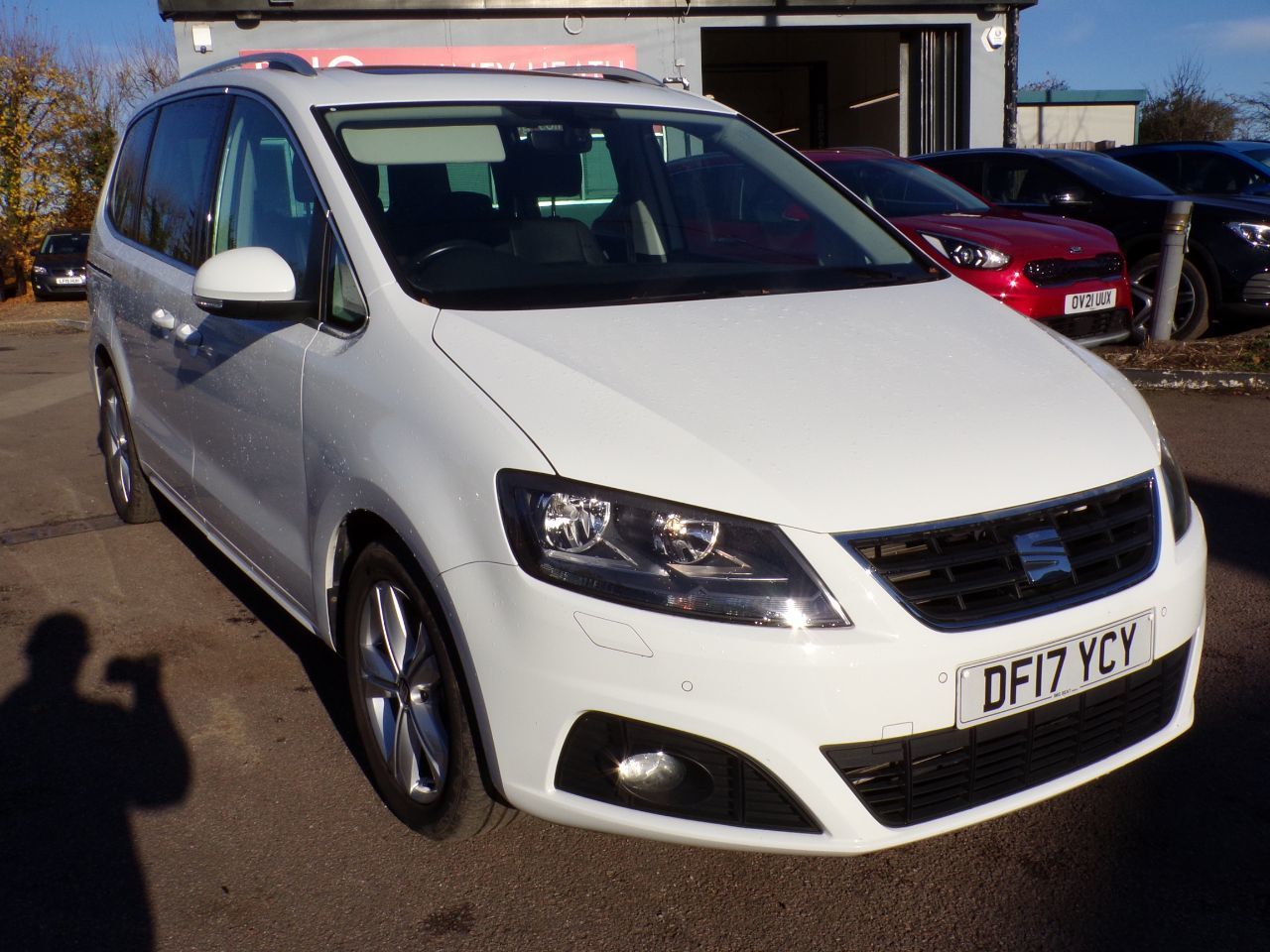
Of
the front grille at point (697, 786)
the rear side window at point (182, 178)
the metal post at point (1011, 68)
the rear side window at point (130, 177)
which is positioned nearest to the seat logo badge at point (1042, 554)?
the front grille at point (697, 786)

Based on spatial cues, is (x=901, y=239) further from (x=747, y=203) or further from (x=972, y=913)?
(x=972, y=913)

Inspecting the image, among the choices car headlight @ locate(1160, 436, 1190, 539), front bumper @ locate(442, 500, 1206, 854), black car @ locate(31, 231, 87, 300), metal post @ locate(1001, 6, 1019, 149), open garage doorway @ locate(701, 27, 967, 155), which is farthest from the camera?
black car @ locate(31, 231, 87, 300)

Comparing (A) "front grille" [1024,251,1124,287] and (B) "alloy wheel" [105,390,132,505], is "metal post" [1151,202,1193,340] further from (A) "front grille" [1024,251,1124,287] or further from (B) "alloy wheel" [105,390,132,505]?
(B) "alloy wheel" [105,390,132,505]

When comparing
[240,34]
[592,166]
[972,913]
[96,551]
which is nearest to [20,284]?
[240,34]

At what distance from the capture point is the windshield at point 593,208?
300 cm

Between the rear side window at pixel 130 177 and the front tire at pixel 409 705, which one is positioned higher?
the rear side window at pixel 130 177

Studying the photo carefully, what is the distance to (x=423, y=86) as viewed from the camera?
3477mm

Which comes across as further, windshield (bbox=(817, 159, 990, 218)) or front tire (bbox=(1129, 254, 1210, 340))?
front tire (bbox=(1129, 254, 1210, 340))

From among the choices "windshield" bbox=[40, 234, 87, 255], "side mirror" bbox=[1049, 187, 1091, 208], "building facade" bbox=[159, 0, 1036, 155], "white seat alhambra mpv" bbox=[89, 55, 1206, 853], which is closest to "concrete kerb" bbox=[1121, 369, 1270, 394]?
"side mirror" bbox=[1049, 187, 1091, 208]

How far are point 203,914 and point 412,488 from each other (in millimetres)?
1008

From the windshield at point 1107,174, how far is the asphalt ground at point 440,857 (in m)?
6.43

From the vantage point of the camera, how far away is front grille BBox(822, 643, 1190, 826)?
7.14 ft

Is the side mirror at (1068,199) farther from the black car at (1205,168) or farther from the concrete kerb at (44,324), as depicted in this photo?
the concrete kerb at (44,324)

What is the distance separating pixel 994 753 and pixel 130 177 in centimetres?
415
